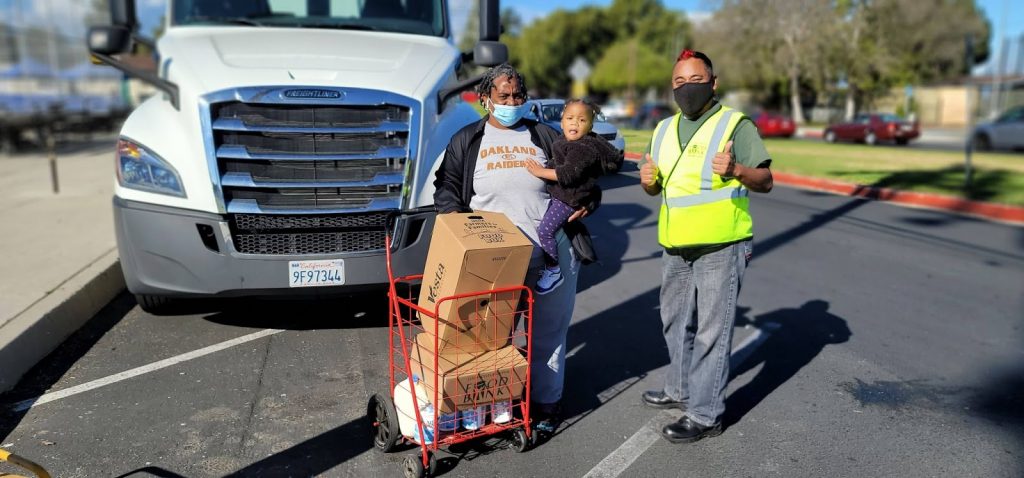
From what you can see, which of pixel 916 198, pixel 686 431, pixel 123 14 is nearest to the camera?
pixel 686 431

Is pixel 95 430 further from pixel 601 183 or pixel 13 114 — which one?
pixel 13 114

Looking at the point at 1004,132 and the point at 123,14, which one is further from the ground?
the point at 123,14

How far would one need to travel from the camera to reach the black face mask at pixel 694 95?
371 cm

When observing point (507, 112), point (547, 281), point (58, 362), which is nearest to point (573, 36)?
point (58, 362)

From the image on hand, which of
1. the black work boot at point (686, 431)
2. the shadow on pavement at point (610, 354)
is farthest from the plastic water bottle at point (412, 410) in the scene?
the black work boot at point (686, 431)

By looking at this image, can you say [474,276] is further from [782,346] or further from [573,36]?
[573,36]

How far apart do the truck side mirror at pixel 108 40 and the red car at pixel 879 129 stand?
29003 mm

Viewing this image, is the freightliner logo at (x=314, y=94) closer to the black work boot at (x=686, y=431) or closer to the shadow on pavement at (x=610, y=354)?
the shadow on pavement at (x=610, y=354)

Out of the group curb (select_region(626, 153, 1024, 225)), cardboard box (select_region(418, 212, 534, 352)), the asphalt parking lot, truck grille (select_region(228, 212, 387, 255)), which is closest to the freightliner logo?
truck grille (select_region(228, 212, 387, 255))

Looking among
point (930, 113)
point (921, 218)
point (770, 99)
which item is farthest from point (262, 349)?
point (930, 113)

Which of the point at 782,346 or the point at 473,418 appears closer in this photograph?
the point at 473,418

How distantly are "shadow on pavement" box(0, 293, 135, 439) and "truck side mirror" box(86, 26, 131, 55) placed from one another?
6.51 feet

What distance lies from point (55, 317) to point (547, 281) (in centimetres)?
365

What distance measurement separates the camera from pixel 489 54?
232 inches
